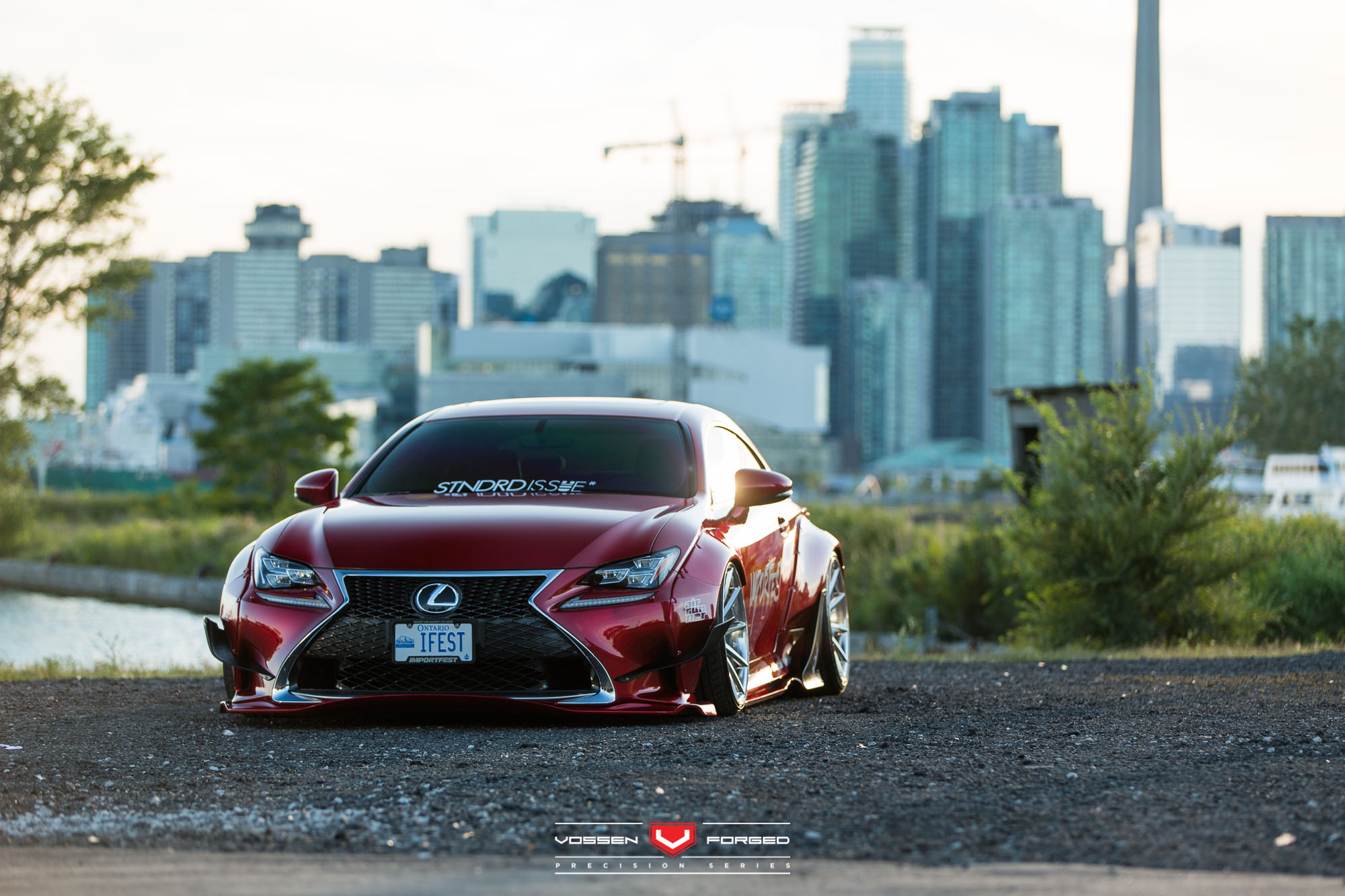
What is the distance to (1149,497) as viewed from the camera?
14.0 metres

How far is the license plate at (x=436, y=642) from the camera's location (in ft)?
20.3

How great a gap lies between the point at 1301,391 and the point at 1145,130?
60.4m

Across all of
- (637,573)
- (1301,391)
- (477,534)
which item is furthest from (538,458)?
(1301,391)

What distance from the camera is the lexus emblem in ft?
20.4

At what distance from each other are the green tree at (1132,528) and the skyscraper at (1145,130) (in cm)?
12226

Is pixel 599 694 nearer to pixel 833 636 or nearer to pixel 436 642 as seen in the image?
pixel 436 642

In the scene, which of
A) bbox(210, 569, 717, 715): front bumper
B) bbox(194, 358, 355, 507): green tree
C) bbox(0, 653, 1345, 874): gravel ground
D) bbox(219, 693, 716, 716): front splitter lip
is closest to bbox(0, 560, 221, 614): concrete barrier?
bbox(194, 358, 355, 507): green tree

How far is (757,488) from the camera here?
290 inches

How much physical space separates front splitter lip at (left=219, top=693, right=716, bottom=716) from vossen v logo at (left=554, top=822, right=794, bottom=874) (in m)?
2.15

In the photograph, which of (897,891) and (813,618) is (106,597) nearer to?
(813,618)

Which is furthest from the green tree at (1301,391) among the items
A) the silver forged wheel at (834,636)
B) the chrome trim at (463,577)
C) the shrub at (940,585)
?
the chrome trim at (463,577)

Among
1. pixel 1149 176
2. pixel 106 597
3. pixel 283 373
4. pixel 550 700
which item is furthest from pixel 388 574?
pixel 1149 176

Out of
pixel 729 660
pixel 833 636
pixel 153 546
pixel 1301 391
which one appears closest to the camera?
pixel 729 660

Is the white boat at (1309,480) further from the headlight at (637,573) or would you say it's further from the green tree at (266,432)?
the headlight at (637,573)
